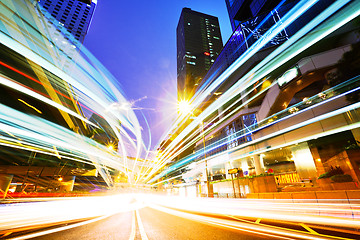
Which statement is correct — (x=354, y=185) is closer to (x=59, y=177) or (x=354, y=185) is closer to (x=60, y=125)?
(x=60, y=125)

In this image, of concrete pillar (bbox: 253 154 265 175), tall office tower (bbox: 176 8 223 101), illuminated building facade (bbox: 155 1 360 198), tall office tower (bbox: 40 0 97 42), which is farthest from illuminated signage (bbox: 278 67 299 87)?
tall office tower (bbox: 40 0 97 42)

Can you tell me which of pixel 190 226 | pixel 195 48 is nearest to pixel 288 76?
pixel 190 226

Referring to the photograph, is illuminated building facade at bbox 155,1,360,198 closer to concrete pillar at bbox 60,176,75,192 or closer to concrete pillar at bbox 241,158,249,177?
concrete pillar at bbox 241,158,249,177

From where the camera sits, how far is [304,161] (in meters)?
21.6

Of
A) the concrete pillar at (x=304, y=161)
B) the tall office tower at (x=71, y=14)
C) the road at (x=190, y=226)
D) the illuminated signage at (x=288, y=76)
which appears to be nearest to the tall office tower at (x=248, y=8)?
the illuminated signage at (x=288, y=76)

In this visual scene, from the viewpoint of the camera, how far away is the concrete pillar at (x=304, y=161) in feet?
67.9

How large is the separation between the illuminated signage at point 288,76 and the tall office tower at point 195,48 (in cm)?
6692

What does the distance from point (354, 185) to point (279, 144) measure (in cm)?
1051

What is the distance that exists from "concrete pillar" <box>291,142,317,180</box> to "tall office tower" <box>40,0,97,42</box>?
270ft

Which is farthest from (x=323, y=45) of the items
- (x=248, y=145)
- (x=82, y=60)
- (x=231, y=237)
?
(x=82, y=60)

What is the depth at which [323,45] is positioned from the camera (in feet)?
74.1

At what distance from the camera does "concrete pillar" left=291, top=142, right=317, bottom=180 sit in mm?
20688

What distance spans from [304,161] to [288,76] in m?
12.6

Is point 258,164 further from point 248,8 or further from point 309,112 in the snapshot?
point 248,8
